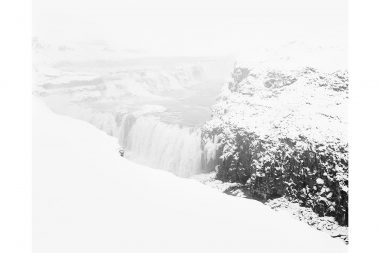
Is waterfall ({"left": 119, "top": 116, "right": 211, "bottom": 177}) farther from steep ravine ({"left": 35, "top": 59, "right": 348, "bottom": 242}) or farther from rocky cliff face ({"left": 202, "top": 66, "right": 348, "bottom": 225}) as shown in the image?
rocky cliff face ({"left": 202, "top": 66, "right": 348, "bottom": 225})

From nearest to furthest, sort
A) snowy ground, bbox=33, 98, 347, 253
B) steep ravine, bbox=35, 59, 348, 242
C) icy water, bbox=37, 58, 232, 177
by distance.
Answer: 1. snowy ground, bbox=33, 98, 347, 253
2. steep ravine, bbox=35, 59, 348, 242
3. icy water, bbox=37, 58, 232, 177

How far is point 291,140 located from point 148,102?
21317 millimetres

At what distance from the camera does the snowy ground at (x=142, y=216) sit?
3.32 m

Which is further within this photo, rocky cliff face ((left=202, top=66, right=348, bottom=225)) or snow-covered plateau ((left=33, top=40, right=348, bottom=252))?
rocky cliff face ((left=202, top=66, right=348, bottom=225))

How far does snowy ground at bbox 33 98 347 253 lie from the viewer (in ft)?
10.9

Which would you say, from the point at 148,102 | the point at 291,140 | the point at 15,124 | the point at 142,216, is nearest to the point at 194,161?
the point at 291,140

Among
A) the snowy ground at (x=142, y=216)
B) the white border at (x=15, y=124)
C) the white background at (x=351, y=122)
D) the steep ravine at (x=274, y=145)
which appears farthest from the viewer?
the steep ravine at (x=274, y=145)

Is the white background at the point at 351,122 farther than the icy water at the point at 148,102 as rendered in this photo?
No

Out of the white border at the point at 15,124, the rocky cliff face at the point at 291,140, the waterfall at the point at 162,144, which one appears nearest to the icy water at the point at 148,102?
the waterfall at the point at 162,144

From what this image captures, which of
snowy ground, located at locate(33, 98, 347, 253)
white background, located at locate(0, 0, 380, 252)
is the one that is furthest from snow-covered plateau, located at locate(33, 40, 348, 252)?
white background, located at locate(0, 0, 380, 252)

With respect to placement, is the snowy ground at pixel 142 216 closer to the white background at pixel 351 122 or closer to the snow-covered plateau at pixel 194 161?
the snow-covered plateau at pixel 194 161

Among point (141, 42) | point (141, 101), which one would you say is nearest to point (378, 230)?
point (141, 101)

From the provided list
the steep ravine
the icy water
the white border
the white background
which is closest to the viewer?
the white border

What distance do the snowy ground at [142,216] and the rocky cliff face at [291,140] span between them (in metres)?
11.0
